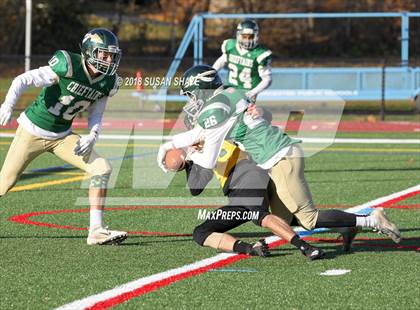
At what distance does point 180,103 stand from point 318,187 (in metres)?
13.6

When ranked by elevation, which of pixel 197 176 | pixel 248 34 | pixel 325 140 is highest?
pixel 197 176

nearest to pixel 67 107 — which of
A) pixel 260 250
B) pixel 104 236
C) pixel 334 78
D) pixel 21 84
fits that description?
pixel 21 84

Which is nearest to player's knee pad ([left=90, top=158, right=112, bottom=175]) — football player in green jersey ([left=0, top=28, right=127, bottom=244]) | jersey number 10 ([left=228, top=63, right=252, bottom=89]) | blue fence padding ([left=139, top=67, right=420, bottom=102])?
football player in green jersey ([left=0, top=28, right=127, bottom=244])

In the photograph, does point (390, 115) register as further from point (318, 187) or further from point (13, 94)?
point (13, 94)

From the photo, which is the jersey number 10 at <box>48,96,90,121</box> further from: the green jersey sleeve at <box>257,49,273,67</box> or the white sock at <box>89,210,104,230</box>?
the green jersey sleeve at <box>257,49,273,67</box>

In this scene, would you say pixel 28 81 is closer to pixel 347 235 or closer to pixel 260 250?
pixel 260 250

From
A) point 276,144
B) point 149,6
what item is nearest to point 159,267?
point 276,144

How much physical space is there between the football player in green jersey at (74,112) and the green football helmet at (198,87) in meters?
0.88

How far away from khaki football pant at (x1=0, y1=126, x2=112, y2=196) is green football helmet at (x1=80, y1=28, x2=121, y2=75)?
2.23ft

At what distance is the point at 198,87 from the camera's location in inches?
283

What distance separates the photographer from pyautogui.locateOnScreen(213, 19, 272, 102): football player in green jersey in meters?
12.6

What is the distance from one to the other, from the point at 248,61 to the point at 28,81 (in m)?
5.32

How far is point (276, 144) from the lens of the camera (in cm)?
735

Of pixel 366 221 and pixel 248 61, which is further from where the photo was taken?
pixel 248 61
